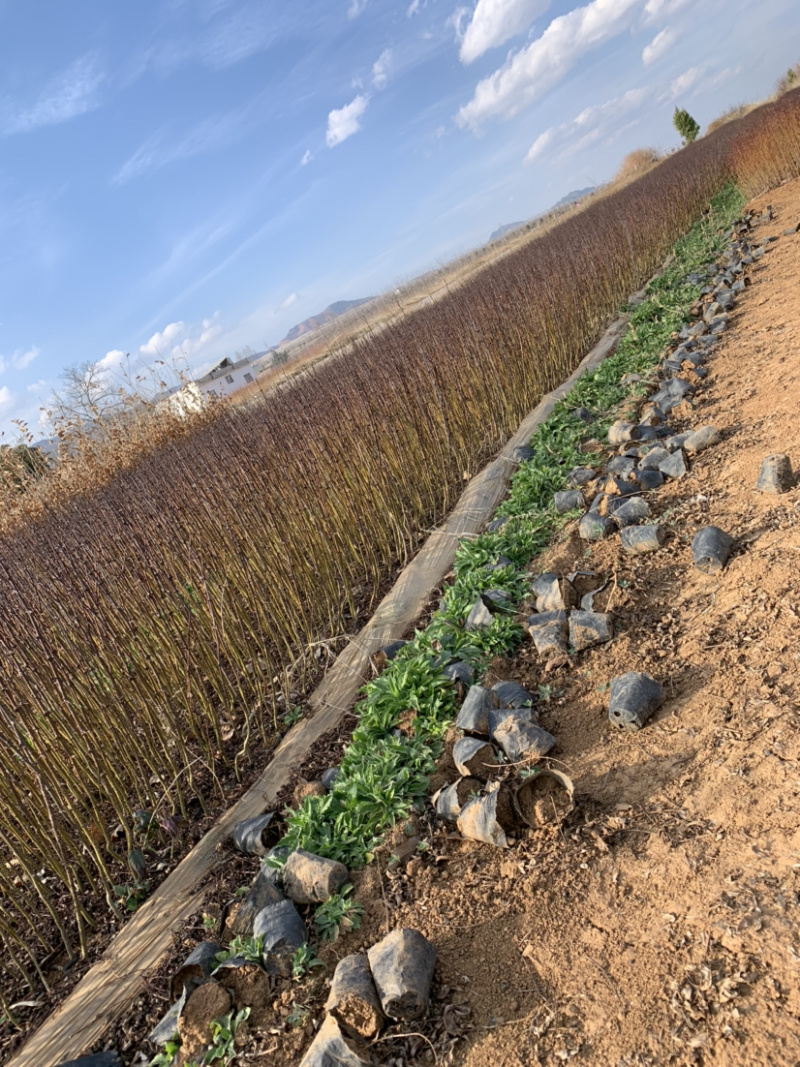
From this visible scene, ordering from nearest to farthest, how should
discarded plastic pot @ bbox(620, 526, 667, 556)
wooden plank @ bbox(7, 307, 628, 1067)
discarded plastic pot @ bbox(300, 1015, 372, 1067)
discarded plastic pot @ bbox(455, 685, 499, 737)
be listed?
discarded plastic pot @ bbox(300, 1015, 372, 1067), wooden plank @ bbox(7, 307, 628, 1067), discarded plastic pot @ bbox(455, 685, 499, 737), discarded plastic pot @ bbox(620, 526, 667, 556)

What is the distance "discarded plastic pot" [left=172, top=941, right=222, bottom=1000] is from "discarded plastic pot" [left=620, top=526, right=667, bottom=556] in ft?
7.74

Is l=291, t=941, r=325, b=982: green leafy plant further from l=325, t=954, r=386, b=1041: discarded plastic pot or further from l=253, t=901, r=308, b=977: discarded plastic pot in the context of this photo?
l=325, t=954, r=386, b=1041: discarded plastic pot

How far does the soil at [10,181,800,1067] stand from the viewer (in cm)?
130

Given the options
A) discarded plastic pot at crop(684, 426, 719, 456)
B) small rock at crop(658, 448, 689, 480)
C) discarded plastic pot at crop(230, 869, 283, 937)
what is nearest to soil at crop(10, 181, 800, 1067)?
discarded plastic pot at crop(230, 869, 283, 937)

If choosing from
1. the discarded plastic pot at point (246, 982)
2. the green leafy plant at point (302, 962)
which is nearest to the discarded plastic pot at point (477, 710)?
the green leafy plant at point (302, 962)

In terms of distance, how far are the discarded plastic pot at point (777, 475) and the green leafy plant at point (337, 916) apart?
240 centimetres

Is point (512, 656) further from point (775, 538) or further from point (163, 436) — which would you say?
point (163, 436)

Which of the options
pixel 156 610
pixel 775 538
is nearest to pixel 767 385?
pixel 775 538

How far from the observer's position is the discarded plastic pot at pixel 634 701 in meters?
2.05

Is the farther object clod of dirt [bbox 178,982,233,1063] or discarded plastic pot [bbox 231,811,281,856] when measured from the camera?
discarded plastic pot [bbox 231,811,281,856]

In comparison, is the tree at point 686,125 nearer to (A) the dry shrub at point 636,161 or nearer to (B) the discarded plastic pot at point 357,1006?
(A) the dry shrub at point 636,161

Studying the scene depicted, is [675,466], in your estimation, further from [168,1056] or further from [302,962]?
[168,1056]

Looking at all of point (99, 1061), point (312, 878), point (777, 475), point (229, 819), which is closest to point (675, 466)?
point (777, 475)

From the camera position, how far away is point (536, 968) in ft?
4.96
